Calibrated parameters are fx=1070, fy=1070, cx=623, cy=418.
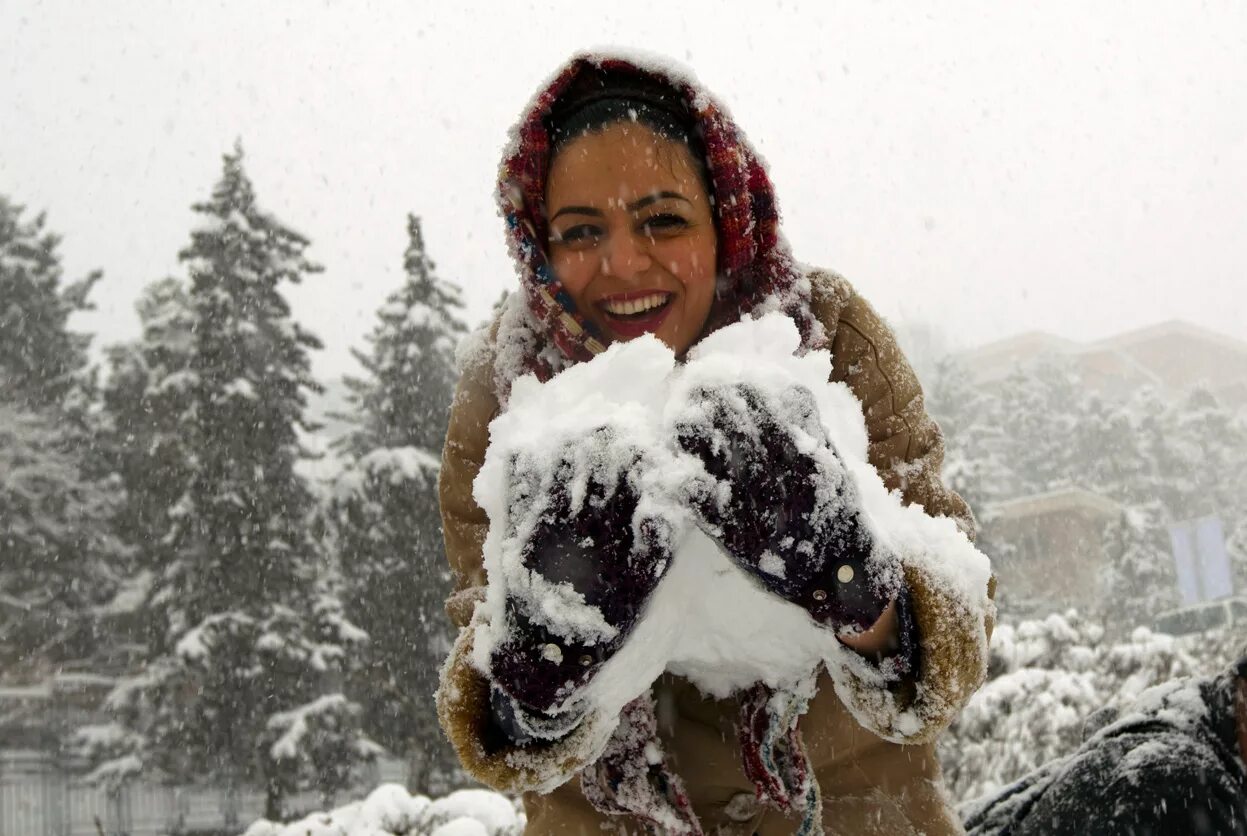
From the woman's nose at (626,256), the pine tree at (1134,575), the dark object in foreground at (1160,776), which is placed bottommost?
the pine tree at (1134,575)

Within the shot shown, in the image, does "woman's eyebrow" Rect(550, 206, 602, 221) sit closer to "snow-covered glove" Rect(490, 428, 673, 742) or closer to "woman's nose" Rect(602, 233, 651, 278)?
"woman's nose" Rect(602, 233, 651, 278)

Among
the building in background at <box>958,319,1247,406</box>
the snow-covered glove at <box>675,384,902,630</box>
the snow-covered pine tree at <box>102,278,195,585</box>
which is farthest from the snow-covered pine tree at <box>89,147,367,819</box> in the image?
the building in background at <box>958,319,1247,406</box>

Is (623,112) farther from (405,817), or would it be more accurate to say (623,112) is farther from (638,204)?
(405,817)

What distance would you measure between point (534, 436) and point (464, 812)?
425 cm

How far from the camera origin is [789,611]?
53.3 inches

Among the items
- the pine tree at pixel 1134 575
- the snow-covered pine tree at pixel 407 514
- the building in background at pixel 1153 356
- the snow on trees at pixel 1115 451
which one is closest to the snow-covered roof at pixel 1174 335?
Result: the building in background at pixel 1153 356

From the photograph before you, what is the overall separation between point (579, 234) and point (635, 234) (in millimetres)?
114

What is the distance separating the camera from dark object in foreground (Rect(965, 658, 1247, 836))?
7.04 ft

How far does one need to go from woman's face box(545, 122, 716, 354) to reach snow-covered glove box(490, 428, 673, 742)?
69 cm

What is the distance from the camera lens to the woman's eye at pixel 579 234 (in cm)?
177

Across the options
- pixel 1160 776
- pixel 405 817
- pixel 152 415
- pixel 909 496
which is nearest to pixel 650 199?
pixel 909 496

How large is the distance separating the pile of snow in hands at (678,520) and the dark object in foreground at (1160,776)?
1.14 metres

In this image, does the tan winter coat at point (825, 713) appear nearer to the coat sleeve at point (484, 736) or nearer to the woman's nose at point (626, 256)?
the coat sleeve at point (484, 736)

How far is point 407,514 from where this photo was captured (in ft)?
55.9
